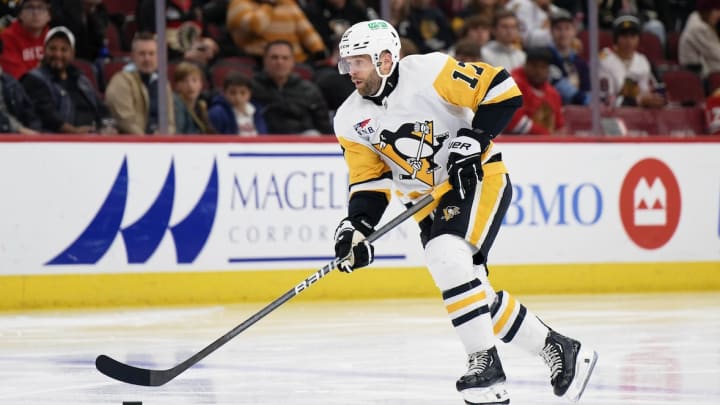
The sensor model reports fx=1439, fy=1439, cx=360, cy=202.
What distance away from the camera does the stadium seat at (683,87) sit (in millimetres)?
9883

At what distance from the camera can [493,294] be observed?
4766 mm

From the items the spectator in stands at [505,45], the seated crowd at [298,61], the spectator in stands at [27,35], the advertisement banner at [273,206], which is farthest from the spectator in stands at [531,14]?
the spectator in stands at [27,35]

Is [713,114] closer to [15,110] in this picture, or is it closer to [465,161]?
[15,110]

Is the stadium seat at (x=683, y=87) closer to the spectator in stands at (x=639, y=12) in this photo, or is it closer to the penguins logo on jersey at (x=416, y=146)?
the spectator in stands at (x=639, y=12)

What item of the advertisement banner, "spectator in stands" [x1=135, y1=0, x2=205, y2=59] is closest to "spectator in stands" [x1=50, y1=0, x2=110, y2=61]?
"spectator in stands" [x1=135, y1=0, x2=205, y2=59]

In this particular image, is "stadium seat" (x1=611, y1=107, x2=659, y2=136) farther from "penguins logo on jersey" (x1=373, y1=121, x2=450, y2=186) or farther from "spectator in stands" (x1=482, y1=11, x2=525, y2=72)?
"penguins logo on jersey" (x1=373, y1=121, x2=450, y2=186)

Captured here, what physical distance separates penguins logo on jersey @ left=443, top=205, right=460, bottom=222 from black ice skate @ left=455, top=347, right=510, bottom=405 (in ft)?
1.57

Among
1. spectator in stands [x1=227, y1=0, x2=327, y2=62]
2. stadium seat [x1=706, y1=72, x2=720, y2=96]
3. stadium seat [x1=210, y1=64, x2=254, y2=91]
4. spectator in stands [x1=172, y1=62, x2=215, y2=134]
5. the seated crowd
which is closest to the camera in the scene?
A: the seated crowd

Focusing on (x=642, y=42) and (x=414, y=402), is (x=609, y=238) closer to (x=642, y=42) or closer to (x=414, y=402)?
(x=642, y=42)

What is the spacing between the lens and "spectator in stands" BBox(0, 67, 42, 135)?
7961mm

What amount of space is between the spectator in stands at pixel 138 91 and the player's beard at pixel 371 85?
149 inches

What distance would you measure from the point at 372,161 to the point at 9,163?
3678 mm

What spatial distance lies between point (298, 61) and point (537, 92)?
1.56 m

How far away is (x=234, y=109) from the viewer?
8727mm
